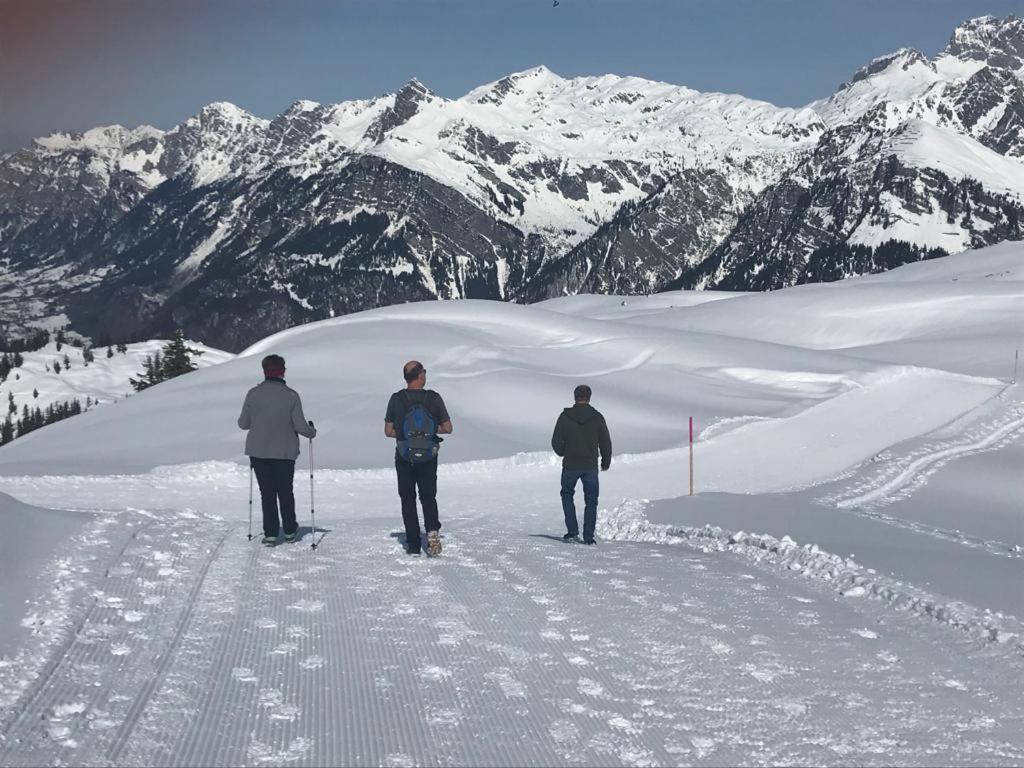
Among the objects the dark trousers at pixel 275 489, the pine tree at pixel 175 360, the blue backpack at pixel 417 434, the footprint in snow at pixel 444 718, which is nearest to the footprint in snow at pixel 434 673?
the footprint in snow at pixel 444 718

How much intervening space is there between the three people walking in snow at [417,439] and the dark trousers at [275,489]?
151cm

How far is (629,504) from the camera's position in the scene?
71.5 ft

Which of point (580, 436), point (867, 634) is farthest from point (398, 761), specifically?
point (580, 436)

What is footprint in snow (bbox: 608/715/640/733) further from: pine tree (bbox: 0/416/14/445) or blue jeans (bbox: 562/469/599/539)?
pine tree (bbox: 0/416/14/445)

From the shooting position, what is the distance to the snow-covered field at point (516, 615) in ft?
24.2

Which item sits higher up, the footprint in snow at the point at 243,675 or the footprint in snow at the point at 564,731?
the footprint in snow at the point at 243,675

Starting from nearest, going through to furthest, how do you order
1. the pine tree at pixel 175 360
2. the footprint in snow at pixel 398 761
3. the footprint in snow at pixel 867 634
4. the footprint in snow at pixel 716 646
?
the footprint in snow at pixel 398 761, the footprint in snow at pixel 716 646, the footprint in snow at pixel 867 634, the pine tree at pixel 175 360

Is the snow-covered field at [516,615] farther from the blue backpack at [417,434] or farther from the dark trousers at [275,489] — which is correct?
the blue backpack at [417,434]

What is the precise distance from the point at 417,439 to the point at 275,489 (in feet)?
7.03

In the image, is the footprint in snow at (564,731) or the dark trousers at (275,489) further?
the dark trousers at (275,489)

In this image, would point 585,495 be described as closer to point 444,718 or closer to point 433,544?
point 433,544

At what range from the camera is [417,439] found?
14.1 metres

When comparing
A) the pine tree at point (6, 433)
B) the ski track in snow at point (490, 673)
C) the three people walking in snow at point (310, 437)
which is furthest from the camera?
the pine tree at point (6, 433)

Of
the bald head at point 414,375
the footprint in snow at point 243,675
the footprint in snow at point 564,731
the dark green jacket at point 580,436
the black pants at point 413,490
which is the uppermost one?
the bald head at point 414,375
